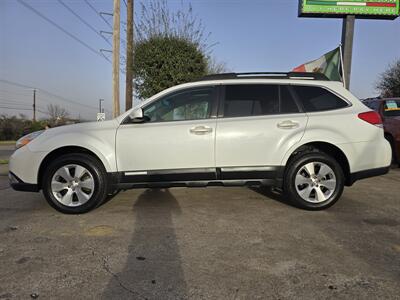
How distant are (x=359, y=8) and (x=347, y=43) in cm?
140

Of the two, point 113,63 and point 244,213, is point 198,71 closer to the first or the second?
point 113,63

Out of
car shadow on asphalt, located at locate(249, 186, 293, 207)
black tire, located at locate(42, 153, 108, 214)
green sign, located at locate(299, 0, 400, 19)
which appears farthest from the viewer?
green sign, located at locate(299, 0, 400, 19)

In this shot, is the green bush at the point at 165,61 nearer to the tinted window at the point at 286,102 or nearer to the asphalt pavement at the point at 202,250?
the asphalt pavement at the point at 202,250

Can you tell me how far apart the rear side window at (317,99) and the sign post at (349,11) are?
26.3 feet

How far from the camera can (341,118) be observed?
14.8 ft

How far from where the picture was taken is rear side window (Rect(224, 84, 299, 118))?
4535 mm

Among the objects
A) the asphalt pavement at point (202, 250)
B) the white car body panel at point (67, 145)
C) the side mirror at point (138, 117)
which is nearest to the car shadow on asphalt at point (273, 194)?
the asphalt pavement at point (202, 250)

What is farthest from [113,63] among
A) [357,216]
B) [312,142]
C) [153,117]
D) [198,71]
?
[357,216]

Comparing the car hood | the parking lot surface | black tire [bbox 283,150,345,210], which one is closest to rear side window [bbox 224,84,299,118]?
black tire [bbox 283,150,345,210]

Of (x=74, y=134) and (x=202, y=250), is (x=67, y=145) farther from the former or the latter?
(x=202, y=250)

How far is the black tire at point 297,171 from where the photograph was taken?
446 cm

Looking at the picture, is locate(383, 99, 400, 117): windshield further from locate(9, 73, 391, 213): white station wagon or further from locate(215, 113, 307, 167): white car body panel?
locate(215, 113, 307, 167): white car body panel

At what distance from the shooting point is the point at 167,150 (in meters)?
4.36

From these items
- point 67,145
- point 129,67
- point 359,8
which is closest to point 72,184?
point 67,145
